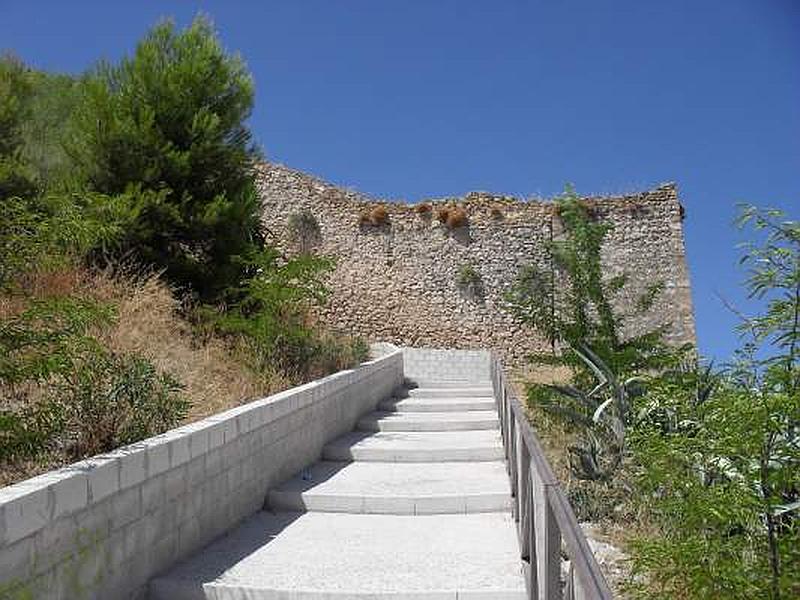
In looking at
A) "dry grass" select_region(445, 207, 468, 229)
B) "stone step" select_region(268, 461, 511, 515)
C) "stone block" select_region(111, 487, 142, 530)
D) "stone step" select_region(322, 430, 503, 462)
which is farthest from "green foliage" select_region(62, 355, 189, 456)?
"dry grass" select_region(445, 207, 468, 229)

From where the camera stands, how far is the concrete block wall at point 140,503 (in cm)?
292

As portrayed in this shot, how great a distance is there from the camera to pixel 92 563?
334cm

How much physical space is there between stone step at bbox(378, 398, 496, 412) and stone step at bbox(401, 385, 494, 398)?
0.49 meters

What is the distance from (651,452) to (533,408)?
4.71 metres

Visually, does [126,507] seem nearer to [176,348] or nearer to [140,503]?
[140,503]

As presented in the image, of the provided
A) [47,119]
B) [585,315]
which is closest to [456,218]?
[47,119]

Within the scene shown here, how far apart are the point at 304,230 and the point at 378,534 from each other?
1570 cm

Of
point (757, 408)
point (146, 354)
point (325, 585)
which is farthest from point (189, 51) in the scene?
point (757, 408)

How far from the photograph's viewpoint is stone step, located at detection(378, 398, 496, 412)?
9727 mm

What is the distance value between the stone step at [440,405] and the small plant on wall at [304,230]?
34.4ft

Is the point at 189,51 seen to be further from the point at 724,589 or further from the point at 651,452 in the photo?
the point at 724,589

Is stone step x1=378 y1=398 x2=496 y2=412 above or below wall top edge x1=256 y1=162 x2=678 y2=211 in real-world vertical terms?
below

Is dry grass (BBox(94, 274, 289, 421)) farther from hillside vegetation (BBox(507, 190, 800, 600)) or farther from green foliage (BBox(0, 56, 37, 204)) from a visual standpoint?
hillside vegetation (BBox(507, 190, 800, 600))

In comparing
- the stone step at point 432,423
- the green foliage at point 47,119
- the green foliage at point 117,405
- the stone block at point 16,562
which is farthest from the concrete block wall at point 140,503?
the green foliage at point 47,119
